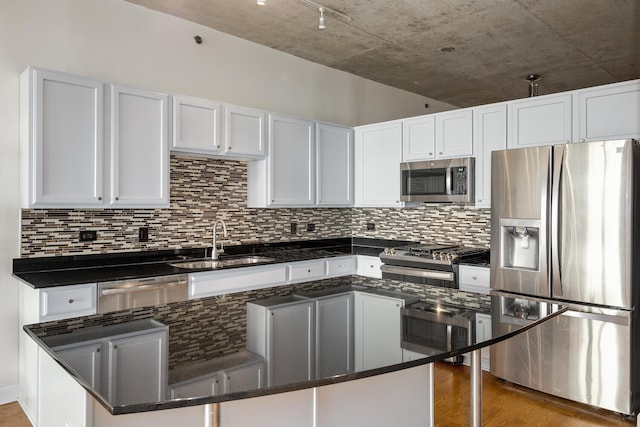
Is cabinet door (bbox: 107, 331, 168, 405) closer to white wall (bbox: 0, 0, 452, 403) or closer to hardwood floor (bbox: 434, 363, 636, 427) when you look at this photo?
hardwood floor (bbox: 434, 363, 636, 427)

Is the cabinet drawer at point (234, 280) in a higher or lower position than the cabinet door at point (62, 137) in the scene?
lower

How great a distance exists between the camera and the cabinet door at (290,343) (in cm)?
110

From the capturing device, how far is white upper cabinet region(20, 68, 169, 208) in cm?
289

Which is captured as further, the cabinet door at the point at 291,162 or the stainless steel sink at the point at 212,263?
the cabinet door at the point at 291,162

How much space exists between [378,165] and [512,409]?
2.69 m

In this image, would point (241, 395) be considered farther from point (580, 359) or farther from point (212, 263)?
point (212, 263)

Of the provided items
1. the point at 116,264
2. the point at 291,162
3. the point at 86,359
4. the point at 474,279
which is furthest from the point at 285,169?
the point at 86,359

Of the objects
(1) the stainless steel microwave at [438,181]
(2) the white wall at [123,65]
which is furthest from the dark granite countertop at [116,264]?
(1) the stainless steel microwave at [438,181]

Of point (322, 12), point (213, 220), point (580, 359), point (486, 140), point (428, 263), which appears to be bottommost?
point (580, 359)

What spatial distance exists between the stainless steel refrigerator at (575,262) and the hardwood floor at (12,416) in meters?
3.21

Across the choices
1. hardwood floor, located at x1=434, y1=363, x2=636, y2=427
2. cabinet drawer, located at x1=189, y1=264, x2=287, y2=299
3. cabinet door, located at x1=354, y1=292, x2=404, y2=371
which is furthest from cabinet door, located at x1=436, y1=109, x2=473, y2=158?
cabinet door, located at x1=354, y1=292, x2=404, y2=371

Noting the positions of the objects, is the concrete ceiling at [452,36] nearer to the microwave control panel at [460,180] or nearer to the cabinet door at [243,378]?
the microwave control panel at [460,180]

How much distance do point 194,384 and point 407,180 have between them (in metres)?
3.87

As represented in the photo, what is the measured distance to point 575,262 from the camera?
121 inches
